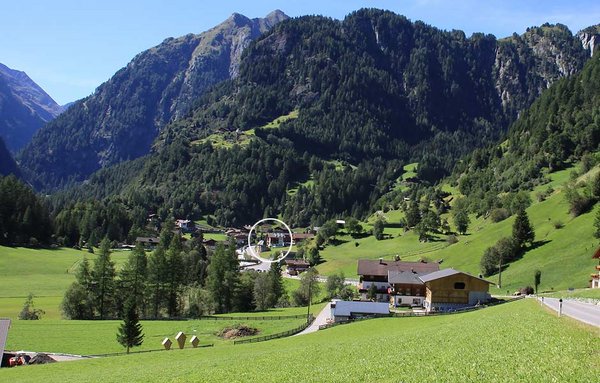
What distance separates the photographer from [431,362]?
26.2 m

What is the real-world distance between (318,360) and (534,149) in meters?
177

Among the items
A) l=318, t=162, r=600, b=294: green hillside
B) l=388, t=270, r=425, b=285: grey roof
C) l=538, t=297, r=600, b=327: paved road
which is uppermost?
l=318, t=162, r=600, b=294: green hillside

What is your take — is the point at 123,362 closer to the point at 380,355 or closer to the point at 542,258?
the point at 380,355

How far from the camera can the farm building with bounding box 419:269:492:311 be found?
87.3 metres

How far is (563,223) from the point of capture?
111 metres

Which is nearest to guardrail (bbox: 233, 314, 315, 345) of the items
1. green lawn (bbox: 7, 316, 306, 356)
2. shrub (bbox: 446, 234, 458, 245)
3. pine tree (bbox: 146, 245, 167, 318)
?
green lawn (bbox: 7, 316, 306, 356)

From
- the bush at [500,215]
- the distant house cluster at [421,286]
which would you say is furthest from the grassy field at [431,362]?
the bush at [500,215]

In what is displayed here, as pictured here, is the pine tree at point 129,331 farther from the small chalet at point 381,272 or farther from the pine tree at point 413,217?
the pine tree at point 413,217

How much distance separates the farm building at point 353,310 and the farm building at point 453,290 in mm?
13154

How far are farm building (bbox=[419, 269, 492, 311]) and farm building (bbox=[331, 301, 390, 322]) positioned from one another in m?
13.2

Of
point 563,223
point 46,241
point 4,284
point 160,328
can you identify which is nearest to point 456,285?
point 563,223

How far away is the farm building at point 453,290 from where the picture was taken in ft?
286

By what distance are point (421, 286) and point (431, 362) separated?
73427 mm

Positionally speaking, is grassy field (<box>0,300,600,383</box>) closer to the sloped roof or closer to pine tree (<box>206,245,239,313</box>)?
pine tree (<box>206,245,239,313</box>)
